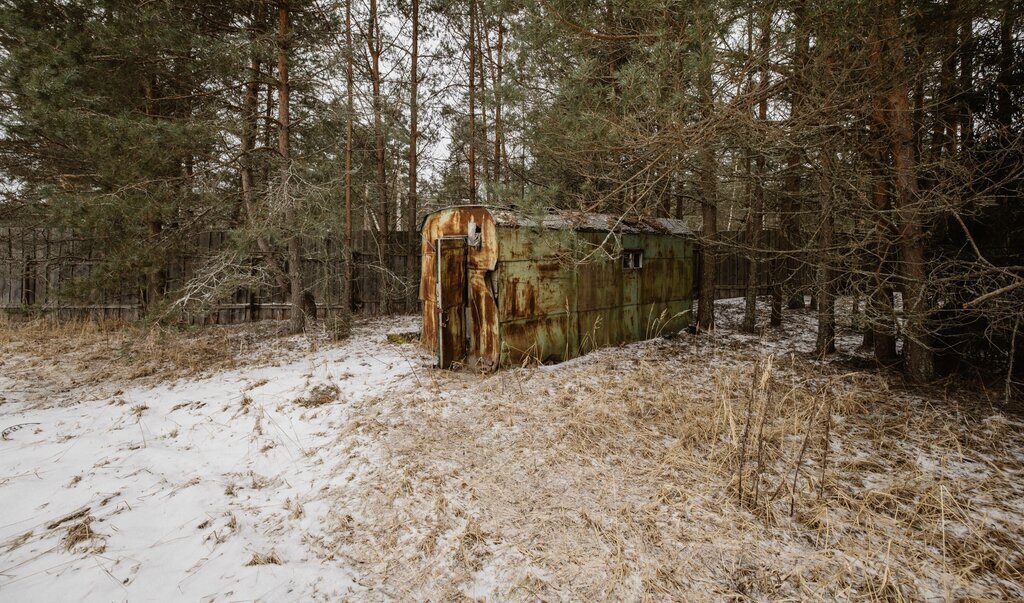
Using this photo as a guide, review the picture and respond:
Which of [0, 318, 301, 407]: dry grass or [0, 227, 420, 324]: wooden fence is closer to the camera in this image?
[0, 318, 301, 407]: dry grass

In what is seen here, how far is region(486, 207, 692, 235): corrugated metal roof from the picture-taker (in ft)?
14.4

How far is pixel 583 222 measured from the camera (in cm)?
507

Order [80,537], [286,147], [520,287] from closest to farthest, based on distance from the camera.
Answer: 1. [80,537]
2. [520,287]
3. [286,147]

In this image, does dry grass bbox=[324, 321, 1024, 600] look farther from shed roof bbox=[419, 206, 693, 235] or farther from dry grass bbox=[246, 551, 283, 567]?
shed roof bbox=[419, 206, 693, 235]

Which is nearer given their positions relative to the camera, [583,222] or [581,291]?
[583,222]

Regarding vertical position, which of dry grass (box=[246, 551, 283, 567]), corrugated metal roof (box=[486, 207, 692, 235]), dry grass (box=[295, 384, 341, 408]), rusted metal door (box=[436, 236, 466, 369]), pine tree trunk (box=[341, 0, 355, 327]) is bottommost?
dry grass (box=[246, 551, 283, 567])

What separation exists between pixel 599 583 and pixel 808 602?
1.02 meters

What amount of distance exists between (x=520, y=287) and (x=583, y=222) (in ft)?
4.10

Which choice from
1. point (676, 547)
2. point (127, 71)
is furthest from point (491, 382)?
point (127, 71)

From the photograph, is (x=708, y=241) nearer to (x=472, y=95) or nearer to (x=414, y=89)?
(x=472, y=95)

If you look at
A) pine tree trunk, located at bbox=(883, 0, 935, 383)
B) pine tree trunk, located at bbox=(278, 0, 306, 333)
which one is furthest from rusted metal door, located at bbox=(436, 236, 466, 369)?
pine tree trunk, located at bbox=(883, 0, 935, 383)

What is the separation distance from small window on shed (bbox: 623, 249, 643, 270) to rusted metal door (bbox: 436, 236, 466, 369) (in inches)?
116

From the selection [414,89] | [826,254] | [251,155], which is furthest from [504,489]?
[414,89]

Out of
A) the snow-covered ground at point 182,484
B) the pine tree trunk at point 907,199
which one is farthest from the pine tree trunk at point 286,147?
the pine tree trunk at point 907,199
